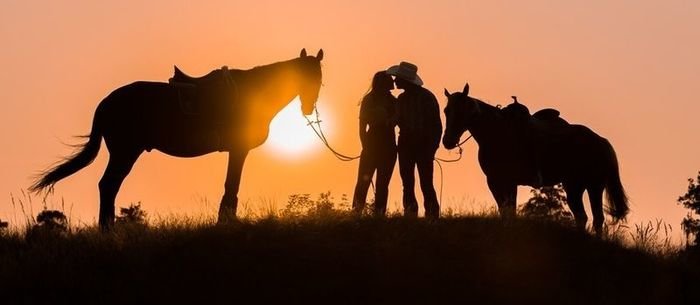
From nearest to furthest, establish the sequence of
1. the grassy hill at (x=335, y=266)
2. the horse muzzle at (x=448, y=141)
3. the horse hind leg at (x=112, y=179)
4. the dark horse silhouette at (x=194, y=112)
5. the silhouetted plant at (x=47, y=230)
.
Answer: the grassy hill at (x=335, y=266)
the silhouetted plant at (x=47, y=230)
the horse hind leg at (x=112, y=179)
the dark horse silhouette at (x=194, y=112)
the horse muzzle at (x=448, y=141)

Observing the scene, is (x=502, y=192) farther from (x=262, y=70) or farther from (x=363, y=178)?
(x=262, y=70)

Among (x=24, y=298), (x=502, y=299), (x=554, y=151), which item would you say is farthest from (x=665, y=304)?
(x=24, y=298)

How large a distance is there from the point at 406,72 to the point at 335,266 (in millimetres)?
4285

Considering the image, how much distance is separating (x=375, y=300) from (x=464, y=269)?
1888 mm

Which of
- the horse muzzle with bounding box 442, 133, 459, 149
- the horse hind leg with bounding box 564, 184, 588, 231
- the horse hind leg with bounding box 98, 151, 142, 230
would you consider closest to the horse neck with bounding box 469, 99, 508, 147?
the horse muzzle with bounding box 442, 133, 459, 149

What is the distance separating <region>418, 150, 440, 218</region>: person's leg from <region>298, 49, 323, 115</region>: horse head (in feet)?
8.04

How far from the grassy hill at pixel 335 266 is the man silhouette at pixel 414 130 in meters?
1.00

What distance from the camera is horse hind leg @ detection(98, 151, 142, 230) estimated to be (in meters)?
22.1

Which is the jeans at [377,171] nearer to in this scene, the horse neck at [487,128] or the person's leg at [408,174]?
the person's leg at [408,174]

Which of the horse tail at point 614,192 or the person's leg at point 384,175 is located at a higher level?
the horse tail at point 614,192

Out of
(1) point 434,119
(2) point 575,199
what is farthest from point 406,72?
(2) point 575,199

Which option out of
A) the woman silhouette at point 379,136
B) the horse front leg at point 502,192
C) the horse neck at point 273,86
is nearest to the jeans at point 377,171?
the woman silhouette at point 379,136

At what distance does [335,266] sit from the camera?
18.7 metres

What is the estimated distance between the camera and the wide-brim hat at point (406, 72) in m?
21.5
